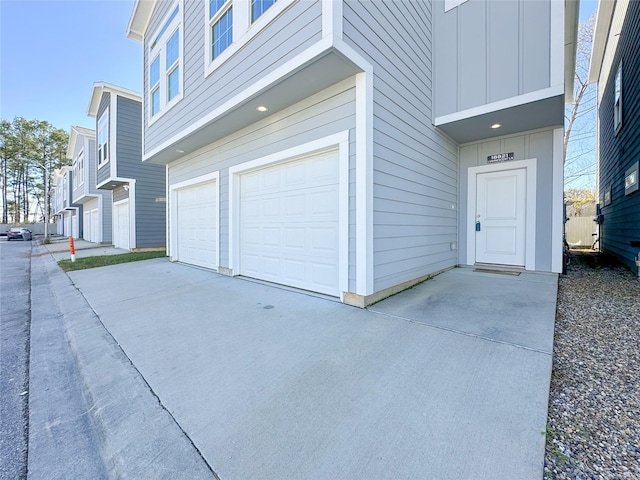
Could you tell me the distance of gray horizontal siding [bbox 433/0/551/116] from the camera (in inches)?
172

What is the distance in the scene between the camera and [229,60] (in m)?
4.55

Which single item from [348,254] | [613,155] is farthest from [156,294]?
[613,155]

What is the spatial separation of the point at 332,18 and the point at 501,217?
505 centimetres

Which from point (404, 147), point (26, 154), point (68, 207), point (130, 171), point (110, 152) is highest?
point (26, 154)

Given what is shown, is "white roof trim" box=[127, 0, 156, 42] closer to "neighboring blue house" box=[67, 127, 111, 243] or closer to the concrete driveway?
the concrete driveway

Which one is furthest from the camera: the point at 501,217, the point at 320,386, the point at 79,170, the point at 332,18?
the point at 79,170

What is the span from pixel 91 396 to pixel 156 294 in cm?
275

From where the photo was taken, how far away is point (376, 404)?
5.73 feet

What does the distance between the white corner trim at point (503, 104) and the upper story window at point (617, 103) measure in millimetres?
4554

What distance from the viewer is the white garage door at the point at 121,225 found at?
11844 millimetres

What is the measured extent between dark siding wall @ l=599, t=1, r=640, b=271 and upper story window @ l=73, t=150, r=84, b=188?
23.6 meters

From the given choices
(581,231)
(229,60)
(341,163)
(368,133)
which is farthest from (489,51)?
(581,231)

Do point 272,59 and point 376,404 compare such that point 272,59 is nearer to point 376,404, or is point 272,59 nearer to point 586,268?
point 376,404

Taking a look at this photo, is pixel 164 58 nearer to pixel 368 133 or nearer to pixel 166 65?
pixel 166 65
